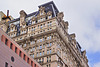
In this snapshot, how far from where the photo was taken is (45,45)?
124812 mm

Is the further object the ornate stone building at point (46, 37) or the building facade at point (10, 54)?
the ornate stone building at point (46, 37)

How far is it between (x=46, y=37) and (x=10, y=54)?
48513 millimetres

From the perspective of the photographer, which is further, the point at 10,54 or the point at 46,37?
the point at 46,37

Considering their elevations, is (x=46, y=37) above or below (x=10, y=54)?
above

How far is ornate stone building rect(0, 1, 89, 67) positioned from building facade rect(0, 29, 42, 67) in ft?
102

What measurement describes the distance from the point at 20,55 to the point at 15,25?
6136 centimetres

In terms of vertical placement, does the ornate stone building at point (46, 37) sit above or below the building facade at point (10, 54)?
above

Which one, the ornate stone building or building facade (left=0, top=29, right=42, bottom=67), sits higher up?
the ornate stone building

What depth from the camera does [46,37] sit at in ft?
418

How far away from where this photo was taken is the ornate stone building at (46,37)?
121688 millimetres

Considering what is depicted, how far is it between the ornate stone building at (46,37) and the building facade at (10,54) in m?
31.1

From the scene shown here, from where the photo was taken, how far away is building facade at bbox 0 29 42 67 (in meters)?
76.6

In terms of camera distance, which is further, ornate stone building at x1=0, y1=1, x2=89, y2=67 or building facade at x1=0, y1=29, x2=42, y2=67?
ornate stone building at x1=0, y1=1, x2=89, y2=67

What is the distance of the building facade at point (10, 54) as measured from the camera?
251ft
